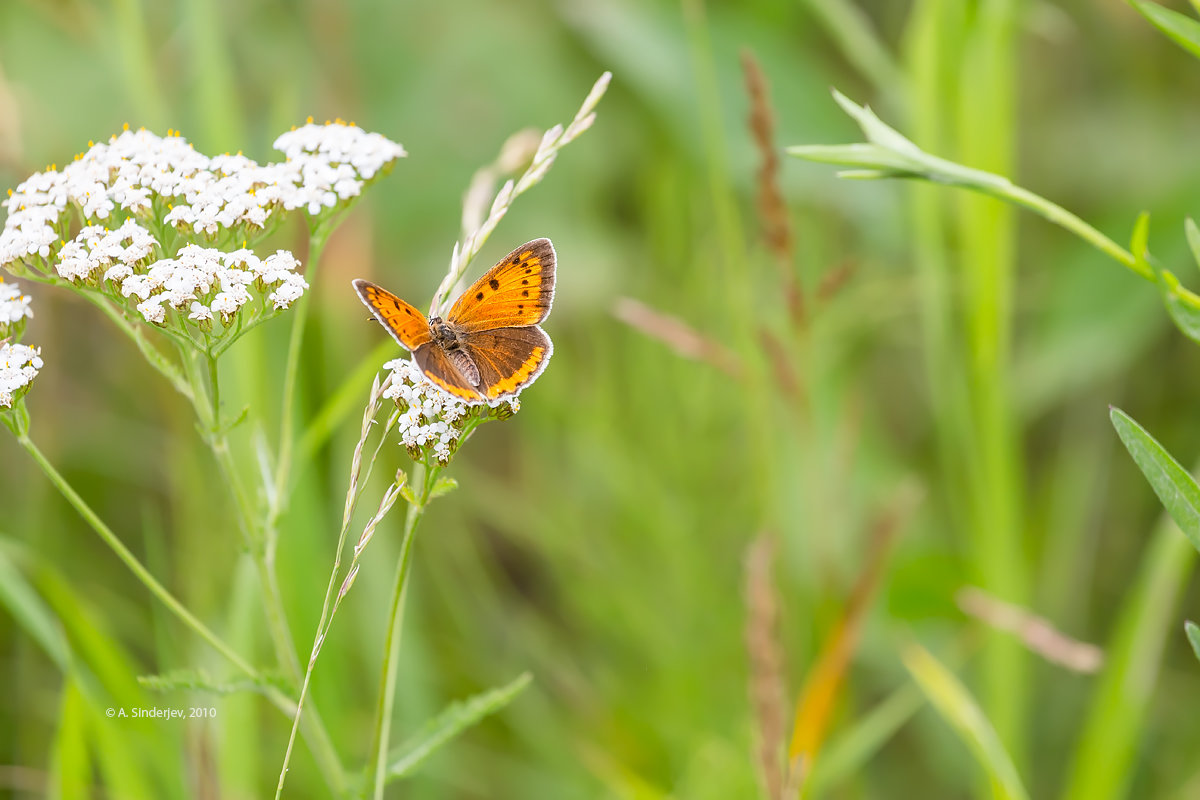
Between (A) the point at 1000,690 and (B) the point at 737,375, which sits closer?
(B) the point at 737,375

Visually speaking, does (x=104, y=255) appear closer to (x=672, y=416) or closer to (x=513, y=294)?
(x=513, y=294)

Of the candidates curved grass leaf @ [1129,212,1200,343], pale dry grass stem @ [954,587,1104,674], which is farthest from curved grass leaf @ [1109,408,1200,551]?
pale dry grass stem @ [954,587,1104,674]

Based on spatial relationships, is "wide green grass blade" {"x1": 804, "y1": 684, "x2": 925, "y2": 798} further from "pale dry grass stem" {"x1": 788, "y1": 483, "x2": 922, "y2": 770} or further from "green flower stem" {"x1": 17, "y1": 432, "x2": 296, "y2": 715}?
"green flower stem" {"x1": 17, "y1": 432, "x2": 296, "y2": 715}

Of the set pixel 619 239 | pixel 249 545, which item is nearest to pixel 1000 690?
pixel 249 545

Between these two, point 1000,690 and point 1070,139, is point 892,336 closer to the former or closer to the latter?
point 1070,139

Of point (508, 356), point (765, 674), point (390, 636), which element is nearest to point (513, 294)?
point (508, 356)

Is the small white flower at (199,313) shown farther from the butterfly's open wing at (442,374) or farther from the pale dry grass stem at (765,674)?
the pale dry grass stem at (765,674)
